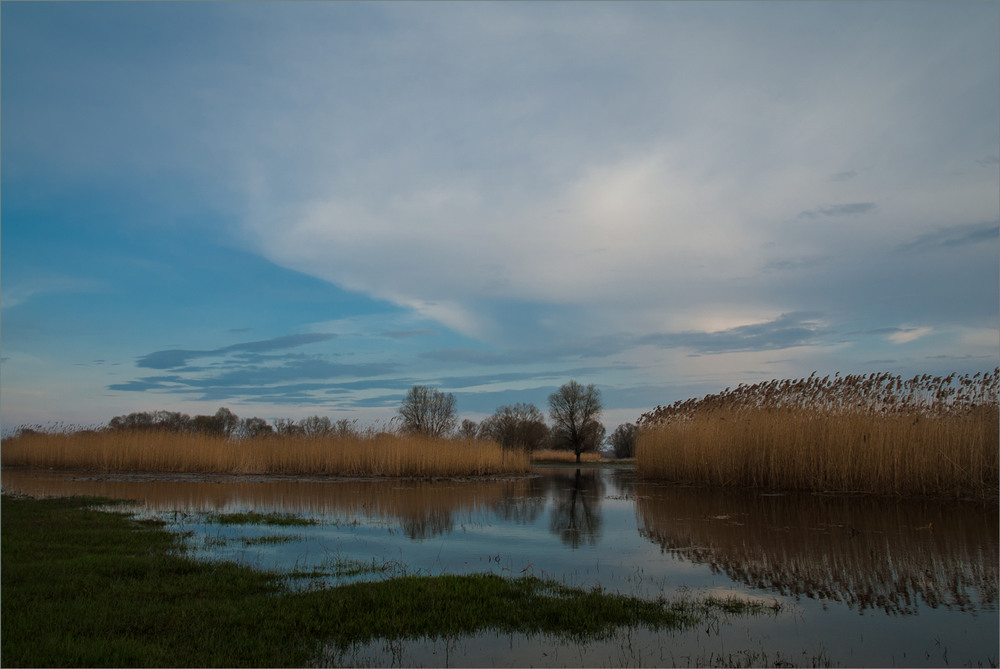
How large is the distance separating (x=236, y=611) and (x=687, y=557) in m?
5.01

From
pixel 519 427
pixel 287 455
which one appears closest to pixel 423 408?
pixel 519 427

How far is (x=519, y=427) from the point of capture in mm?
60500

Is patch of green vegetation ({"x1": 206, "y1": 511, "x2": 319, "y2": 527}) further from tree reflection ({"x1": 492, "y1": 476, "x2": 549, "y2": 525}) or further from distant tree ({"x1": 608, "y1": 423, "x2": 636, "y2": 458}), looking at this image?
distant tree ({"x1": 608, "y1": 423, "x2": 636, "y2": 458})

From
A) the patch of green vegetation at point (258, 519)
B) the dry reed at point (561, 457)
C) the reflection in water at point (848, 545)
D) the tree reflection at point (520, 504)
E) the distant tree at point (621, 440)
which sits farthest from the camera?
the distant tree at point (621, 440)

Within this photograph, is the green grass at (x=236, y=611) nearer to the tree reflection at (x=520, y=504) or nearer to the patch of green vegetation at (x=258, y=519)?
the patch of green vegetation at (x=258, y=519)

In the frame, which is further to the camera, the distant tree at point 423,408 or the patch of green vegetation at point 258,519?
the distant tree at point 423,408

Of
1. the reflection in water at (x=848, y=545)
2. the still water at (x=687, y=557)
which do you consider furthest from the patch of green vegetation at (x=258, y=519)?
the reflection in water at (x=848, y=545)

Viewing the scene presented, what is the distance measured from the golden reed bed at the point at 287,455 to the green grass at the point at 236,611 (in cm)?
1577

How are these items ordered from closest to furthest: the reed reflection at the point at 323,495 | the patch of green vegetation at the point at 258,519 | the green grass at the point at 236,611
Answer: the green grass at the point at 236,611 < the patch of green vegetation at the point at 258,519 < the reed reflection at the point at 323,495

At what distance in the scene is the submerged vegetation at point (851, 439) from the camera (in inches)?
476

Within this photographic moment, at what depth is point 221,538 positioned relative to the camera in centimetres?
835

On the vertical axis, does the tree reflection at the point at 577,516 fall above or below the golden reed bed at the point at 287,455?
below

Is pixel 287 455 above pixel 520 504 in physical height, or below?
above

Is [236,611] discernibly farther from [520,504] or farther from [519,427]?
[519,427]
